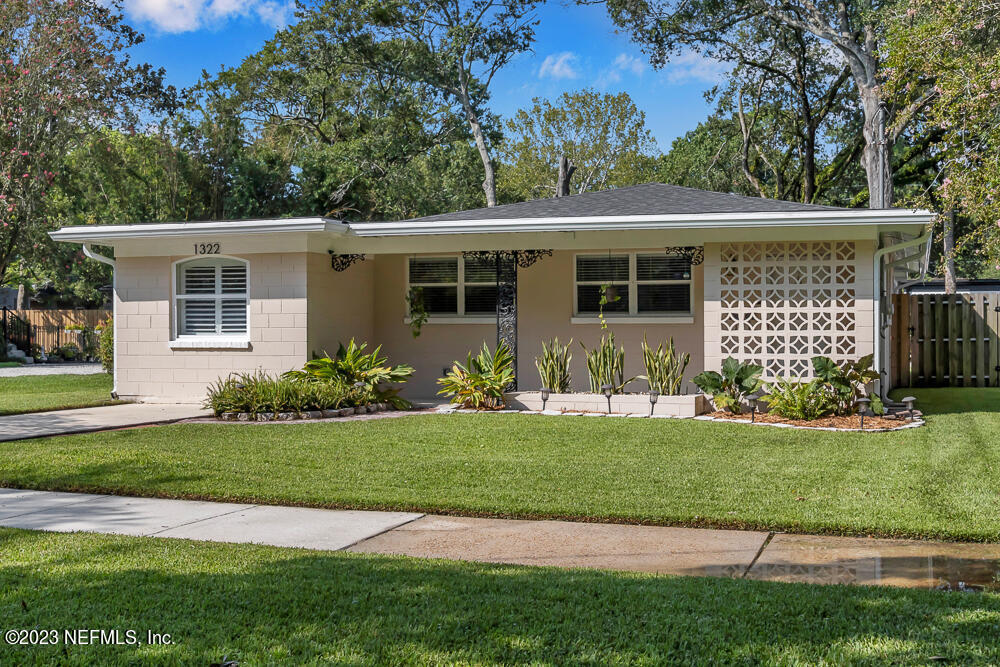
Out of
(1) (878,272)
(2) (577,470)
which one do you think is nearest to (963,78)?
(1) (878,272)

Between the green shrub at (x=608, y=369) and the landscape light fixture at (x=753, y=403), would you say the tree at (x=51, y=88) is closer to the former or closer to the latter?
the green shrub at (x=608, y=369)

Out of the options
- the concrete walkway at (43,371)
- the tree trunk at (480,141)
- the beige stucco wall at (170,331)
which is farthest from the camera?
the tree trunk at (480,141)

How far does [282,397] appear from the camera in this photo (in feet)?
40.7

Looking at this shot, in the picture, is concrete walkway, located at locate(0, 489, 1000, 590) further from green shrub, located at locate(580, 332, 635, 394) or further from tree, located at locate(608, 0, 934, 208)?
tree, located at locate(608, 0, 934, 208)

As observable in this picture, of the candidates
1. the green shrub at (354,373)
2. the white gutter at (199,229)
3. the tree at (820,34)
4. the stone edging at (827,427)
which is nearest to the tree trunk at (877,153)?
the tree at (820,34)

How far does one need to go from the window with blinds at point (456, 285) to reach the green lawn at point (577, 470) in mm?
4389

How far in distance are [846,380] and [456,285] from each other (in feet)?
22.2

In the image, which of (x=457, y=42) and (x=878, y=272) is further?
(x=457, y=42)

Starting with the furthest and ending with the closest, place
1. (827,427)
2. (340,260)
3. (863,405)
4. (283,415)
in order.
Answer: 1. (340,260)
2. (283,415)
3. (863,405)
4. (827,427)

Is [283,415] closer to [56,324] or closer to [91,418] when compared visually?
[91,418]

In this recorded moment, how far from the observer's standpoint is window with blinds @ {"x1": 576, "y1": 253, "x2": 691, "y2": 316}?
14.6 metres

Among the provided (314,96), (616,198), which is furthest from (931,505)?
(314,96)

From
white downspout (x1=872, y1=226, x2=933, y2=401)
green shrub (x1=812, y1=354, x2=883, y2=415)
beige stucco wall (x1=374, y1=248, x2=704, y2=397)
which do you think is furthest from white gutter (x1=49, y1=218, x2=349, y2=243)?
white downspout (x1=872, y1=226, x2=933, y2=401)

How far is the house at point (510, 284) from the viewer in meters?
12.6
